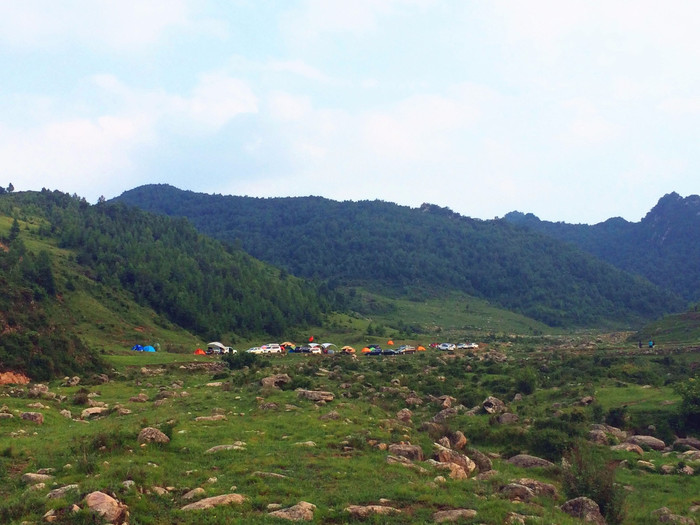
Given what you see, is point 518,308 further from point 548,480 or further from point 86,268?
point 548,480

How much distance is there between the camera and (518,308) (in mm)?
196125

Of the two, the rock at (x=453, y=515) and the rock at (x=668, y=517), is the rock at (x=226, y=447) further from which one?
the rock at (x=668, y=517)

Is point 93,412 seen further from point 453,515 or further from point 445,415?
point 453,515

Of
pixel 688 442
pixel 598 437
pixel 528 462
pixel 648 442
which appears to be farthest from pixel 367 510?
pixel 688 442

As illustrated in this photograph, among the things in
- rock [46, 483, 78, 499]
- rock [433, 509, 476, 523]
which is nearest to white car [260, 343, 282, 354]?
rock [46, 483, 78, 499]

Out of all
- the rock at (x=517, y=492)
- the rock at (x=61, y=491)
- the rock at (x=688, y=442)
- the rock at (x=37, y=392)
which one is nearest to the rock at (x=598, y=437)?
the rock at (x=688, y=442)

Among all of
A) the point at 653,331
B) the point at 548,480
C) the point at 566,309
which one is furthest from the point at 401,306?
the point at 548,480

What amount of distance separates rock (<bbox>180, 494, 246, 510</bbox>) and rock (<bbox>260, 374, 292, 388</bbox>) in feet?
69.0

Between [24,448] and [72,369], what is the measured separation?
85.7 ft

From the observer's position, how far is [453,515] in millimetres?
13109

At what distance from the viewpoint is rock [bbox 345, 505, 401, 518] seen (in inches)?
511

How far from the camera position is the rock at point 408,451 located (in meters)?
19.6

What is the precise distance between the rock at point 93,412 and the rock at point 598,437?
22741mm

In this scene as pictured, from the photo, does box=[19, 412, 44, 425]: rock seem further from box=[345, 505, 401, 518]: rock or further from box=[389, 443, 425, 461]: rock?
box=[345, 505, 401, 518]: rock
